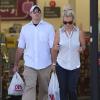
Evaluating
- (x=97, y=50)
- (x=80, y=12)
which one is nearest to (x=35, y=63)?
(x=97, y=50)

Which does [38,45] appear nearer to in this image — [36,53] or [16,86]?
[36,53]

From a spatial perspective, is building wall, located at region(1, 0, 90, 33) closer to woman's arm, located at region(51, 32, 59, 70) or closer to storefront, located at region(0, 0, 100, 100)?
storefront, located at region(0, 0, 100, 100)

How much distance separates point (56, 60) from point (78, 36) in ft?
1.69

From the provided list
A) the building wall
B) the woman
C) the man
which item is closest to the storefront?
the building wall

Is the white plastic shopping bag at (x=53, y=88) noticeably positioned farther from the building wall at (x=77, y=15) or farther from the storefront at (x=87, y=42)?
the building wall at (x=77, y=15)

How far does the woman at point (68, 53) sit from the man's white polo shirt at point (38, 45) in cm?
18

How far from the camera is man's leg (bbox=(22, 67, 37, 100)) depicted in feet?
28.7

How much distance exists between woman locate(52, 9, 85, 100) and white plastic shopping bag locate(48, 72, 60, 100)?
69mm

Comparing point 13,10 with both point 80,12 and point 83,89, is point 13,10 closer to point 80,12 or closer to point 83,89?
point 80,12

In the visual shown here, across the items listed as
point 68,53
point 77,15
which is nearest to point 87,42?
point 77,15

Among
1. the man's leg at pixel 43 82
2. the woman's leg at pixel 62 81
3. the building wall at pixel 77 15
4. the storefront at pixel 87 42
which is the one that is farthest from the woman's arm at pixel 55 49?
the building wall at pixel 77 15

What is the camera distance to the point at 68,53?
8.59 metres

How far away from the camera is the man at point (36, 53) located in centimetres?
875

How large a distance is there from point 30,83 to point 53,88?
1.27ft
